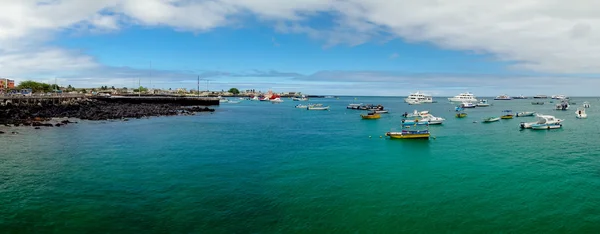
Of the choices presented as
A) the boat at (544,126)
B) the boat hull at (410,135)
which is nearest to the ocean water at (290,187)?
the boat hull at (410,135)

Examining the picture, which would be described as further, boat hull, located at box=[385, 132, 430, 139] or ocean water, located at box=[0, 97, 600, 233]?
boat hull, located at box=[385, 132, 430, 139]

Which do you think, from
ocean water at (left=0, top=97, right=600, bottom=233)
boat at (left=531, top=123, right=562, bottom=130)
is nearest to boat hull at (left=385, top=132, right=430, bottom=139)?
Result: ocean water at (left=0, top=97, right=600, bottom=233)

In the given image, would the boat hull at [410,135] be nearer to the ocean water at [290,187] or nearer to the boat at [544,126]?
the ocean water at [290,187]

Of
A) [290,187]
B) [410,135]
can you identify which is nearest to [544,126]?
[410,135]

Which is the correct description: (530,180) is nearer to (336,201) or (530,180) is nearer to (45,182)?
(336,201)

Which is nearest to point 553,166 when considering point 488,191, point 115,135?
point 488,191

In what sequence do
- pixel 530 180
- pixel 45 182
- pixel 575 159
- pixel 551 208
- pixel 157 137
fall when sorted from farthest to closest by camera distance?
pixel 157 137
pixel 575 159
pixel 530 180
pixel 45 182
pixel 551 208

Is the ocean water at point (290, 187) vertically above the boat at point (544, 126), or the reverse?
the boat at point (544, 126)

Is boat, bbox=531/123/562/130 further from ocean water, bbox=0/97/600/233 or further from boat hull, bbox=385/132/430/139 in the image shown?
boat hull, bbox=385/132/430/139
